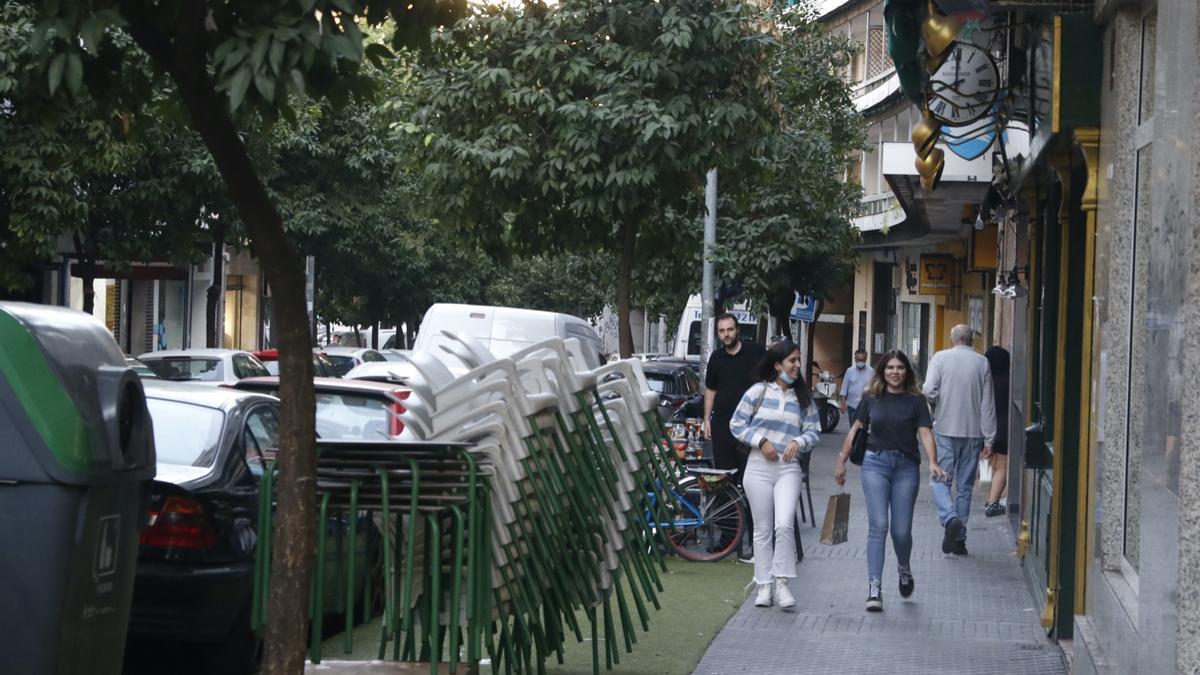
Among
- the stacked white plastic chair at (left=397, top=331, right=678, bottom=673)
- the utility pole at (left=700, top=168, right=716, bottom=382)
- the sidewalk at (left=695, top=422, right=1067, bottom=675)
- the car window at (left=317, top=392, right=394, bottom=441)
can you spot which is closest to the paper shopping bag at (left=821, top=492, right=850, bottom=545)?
Result: the sidewalk at (left=695, top=422, right=1067, bottom=675)

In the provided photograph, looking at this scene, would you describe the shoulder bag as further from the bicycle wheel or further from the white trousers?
the bicycle wheel

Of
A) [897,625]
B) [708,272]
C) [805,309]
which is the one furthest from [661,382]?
[897,625]

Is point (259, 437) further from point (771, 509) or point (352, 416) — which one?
point (771, 509)

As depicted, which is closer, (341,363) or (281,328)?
(281,328)

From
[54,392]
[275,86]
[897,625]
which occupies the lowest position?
[897,625]

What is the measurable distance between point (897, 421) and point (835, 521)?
1.87 m

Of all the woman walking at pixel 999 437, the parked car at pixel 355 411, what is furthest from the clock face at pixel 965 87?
the woman walking at pixel 999 437

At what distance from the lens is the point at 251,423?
9.18 metres

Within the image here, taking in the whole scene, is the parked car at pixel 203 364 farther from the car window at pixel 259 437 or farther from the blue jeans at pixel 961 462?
the car window at pixel 259 437

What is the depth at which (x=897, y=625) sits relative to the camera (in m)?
10.4

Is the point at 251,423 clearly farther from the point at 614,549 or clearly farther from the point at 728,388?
the point at 728,388

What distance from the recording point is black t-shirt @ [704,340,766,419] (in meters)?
13.3

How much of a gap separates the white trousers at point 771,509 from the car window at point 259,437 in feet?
10.9

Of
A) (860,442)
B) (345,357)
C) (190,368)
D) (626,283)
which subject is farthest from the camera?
(345,357)
